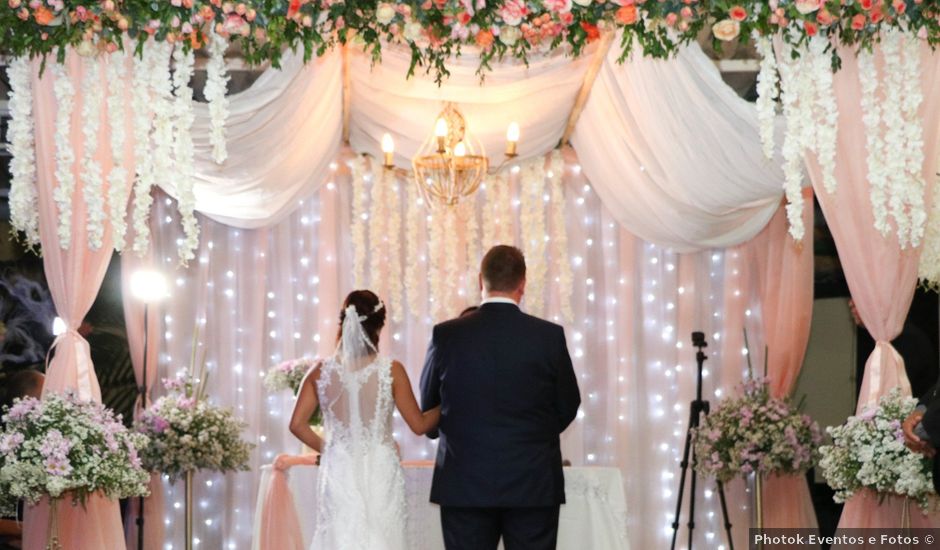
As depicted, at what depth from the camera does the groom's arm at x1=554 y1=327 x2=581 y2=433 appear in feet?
18.2

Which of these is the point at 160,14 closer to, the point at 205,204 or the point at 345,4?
the point at 345,4

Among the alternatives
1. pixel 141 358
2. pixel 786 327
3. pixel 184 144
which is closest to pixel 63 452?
pixel 184 144

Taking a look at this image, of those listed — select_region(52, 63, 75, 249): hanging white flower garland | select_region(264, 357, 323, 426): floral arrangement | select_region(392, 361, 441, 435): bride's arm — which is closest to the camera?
select_region(392, 361, 441, 435): bride's arm

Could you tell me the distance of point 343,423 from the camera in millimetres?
5891

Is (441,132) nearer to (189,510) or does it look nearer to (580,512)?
(580,512)

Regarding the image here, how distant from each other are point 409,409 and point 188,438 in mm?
3007

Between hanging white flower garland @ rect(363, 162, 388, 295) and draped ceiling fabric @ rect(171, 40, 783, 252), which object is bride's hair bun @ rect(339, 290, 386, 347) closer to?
draped ceiling fabric @ rect(171, 40, 783, 252)

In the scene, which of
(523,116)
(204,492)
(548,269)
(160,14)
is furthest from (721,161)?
(204,492)

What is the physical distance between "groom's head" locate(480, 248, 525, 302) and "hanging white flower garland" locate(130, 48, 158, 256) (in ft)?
5.08

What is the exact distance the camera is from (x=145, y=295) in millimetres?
8781

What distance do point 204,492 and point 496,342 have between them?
4410mm

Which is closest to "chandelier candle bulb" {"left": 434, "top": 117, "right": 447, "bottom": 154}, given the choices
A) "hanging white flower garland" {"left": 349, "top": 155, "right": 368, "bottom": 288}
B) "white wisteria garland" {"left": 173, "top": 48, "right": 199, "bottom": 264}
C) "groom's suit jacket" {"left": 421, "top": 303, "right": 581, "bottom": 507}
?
"white wisteria garland" {"left": 173, "top": 48, "right": 199, "bottom": 264}

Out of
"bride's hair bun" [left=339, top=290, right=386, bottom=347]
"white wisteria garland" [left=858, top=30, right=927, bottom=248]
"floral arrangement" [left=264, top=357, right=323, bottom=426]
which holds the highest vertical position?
"white wisteria garland" [left=858, top=30, right=927, bottom=248]

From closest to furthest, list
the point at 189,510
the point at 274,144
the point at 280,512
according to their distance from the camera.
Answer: the point at 280,512 → the point at 274,144 → the point at 189,510
